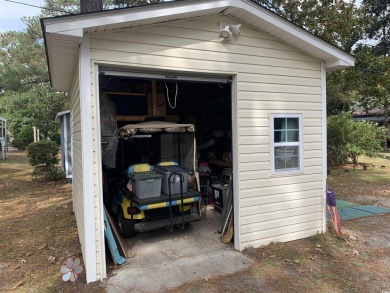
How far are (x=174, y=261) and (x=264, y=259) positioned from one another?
1.31m

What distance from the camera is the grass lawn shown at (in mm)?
3633

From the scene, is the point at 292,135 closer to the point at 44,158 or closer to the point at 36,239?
the point at 36,239

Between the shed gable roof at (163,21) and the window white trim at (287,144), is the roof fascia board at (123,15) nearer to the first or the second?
the shed gable roof at (163,21)

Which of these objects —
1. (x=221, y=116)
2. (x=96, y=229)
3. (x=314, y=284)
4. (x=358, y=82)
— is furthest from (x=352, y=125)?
(x=96, y=229)

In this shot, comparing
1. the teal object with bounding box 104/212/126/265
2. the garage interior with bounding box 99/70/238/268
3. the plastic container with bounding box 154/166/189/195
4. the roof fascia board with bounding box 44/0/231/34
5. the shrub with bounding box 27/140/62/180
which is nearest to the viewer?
the roof fascia board with bounding box 44/0/231/34

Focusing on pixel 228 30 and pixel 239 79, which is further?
pixel 239 79

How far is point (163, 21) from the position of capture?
397cm

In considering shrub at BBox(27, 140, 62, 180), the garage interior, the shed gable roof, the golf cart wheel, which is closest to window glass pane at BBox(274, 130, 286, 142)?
the garage interior

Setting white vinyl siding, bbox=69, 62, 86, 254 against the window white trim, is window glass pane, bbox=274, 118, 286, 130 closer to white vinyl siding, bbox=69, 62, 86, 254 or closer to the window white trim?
the window white trim

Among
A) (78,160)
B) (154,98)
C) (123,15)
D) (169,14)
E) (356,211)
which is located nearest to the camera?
(123,15)

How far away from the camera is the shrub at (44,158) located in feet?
37.9

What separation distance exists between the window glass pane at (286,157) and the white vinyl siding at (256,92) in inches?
6.0

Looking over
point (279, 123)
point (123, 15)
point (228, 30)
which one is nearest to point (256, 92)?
point (279, 123)

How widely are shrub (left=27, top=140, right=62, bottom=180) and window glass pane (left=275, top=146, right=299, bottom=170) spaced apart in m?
9.72
